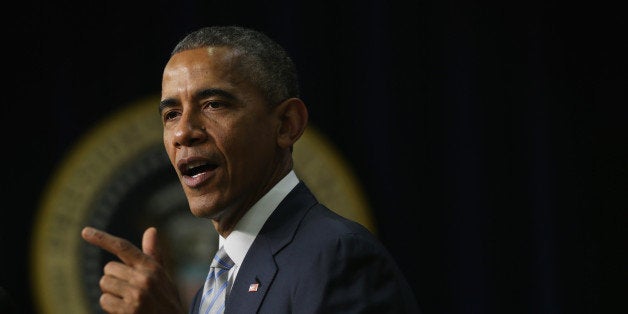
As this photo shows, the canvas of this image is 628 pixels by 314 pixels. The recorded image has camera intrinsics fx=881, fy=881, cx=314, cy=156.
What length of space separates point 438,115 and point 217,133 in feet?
5.03

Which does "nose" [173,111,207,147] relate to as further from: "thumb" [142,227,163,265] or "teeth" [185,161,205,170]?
"thumb" [142,227,163,265]

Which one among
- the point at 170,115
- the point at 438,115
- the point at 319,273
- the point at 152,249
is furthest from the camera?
the point at 438,115

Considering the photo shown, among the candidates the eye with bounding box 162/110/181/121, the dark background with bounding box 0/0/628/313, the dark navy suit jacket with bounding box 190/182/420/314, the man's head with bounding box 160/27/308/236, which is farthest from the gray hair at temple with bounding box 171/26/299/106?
the dark background with bounding box 0/0/628/313

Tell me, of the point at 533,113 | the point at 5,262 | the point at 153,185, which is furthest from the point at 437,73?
the point at 5,262

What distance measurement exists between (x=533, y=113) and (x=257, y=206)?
160cm

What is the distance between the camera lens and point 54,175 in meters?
2.76

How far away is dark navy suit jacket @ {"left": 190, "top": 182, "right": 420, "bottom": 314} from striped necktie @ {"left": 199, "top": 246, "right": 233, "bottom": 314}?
7 centimetres

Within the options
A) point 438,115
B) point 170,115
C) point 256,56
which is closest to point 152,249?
point 170,115

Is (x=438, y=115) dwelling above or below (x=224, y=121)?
below

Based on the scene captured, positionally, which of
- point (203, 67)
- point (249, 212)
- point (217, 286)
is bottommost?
point (217, 286)

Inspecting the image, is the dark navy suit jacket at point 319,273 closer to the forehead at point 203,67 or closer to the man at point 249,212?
the man at point 249,212

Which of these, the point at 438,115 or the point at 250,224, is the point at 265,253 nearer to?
the point at 250,224

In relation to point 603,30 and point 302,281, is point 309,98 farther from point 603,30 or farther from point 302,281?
point 302,281

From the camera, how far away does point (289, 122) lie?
55.1 inches
